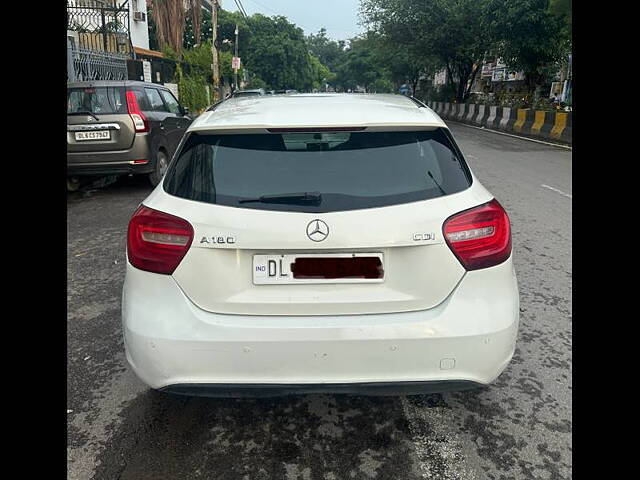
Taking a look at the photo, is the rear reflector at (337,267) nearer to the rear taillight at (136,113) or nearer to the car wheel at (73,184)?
the rear taillight at (136,113)

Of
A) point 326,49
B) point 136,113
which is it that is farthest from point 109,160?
point 326,49

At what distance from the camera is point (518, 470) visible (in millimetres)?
2289

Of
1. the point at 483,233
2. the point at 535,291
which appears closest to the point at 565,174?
the point at 535,291

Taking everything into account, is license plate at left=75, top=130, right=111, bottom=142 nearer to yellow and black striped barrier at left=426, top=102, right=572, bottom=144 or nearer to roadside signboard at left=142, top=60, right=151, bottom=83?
roadside signboard at left=142, top=60, right=151, bottom=83

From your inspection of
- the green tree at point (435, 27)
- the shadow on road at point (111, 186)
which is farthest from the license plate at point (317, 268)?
the green tree at point (435, 27)

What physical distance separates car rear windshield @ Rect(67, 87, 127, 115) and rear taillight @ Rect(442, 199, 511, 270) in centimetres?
686

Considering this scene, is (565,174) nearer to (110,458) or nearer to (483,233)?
(483,233)

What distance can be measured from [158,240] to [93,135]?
623 cm

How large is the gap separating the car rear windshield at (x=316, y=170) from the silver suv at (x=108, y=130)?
5889 mm

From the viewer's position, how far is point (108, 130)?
767cm

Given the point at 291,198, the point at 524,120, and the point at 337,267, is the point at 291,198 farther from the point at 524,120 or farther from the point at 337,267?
the point at 524,120

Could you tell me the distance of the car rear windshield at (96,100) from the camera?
303 inches

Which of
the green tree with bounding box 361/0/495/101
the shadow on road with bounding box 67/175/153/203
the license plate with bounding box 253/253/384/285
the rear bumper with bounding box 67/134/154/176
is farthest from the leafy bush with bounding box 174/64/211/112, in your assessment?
the license plate with bounding box 253/253/384/285

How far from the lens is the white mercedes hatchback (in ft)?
6.89
